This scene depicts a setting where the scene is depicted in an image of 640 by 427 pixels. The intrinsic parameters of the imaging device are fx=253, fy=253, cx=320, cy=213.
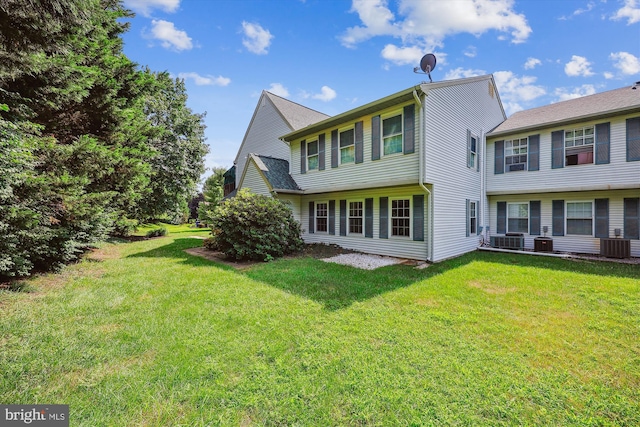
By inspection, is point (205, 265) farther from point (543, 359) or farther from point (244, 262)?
point (543, 359)

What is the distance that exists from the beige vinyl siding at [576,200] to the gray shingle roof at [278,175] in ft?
33.0

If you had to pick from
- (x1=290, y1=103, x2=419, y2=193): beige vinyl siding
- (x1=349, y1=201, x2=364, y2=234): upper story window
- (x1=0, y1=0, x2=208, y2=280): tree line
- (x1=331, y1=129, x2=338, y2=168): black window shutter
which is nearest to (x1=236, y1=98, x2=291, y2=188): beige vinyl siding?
(x1=290, y1=103, x2=419, y2=193): beige vinyl siding

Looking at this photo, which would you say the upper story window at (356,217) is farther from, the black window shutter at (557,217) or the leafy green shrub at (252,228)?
the black window shutter at (557,217)

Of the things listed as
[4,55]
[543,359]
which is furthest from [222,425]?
[4,55]

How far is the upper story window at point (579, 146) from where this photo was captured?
9969 mm

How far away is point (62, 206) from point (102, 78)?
14.0 ft

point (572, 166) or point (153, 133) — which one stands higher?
point (153, 133)

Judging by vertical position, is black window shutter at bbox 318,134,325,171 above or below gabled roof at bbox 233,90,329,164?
below

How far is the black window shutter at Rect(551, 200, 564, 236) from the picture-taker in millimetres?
10531

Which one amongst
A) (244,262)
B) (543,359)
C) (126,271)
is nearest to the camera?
(543,359)

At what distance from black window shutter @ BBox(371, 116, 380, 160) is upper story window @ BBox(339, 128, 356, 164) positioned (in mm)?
925

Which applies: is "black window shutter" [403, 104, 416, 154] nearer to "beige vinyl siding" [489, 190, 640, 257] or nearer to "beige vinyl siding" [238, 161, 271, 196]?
"beige vinyl siding" [238, 161, 271, 196]

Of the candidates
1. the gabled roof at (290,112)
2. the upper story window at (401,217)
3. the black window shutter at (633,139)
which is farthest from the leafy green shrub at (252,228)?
the black window shutter at (633,139)

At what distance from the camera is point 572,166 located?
10203 millimetres
